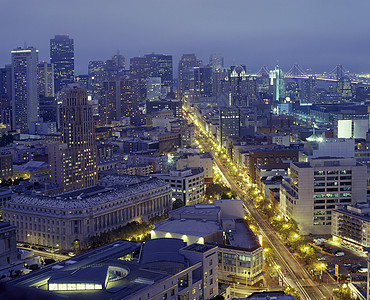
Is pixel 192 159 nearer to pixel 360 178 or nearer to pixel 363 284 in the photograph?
pixel 360 178

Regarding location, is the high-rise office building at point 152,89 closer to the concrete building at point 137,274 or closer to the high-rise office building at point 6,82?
the high-rise office building at point 6,82

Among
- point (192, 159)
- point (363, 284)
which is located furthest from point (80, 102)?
point (363, 284)

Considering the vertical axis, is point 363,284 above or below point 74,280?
below

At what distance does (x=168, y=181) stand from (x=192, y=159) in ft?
16.6

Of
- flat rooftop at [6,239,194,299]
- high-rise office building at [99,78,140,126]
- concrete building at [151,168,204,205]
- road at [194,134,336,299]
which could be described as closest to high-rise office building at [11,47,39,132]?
high-rise office building at [99,78,140,126]

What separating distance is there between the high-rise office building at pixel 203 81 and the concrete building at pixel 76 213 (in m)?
88.5

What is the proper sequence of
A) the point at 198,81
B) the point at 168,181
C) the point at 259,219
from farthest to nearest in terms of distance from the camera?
the point at 198,81 → the point at 168,181 → the point at 259,219

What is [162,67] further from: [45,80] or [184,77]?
[45,80]

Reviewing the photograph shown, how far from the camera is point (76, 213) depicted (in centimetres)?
2545

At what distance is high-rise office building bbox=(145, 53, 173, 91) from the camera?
12731cm

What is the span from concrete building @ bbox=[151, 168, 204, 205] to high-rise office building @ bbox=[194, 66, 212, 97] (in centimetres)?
8363

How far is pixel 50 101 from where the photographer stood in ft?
287

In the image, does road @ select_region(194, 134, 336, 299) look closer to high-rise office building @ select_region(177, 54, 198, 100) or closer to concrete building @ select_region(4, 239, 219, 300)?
concrete building @ select_region(4, 239, 219, 300)

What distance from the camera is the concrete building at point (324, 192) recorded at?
2644 centimetres
